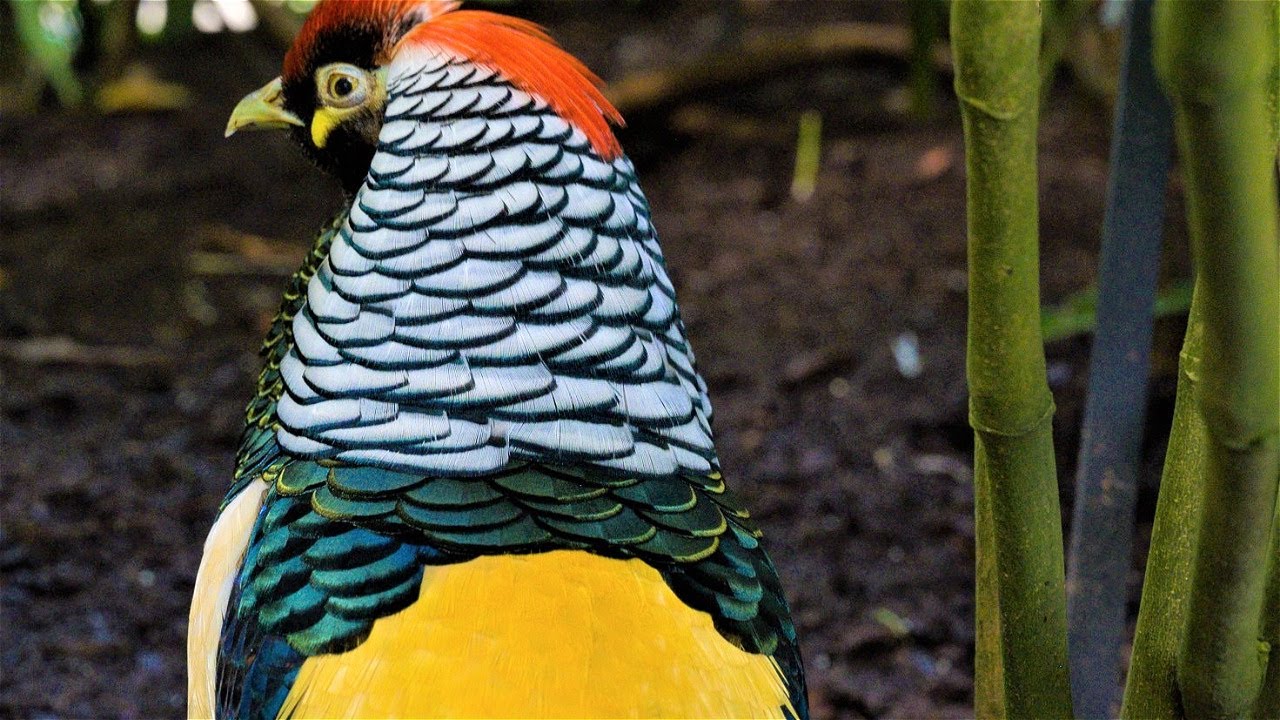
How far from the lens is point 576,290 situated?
1.47 meters

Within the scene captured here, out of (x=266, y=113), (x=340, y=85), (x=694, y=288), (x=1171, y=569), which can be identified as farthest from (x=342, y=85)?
(x=694, y=288)

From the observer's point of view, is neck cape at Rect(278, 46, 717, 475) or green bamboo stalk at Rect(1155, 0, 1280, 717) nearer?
green bamboo stalk at Rect(1155, 0, 1280, 717)

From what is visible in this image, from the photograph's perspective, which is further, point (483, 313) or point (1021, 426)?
point (483, 313)

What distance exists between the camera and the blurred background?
2.80 metres

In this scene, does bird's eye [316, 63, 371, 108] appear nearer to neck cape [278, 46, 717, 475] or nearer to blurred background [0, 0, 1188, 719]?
neck cape [278, 46, 717, 475]

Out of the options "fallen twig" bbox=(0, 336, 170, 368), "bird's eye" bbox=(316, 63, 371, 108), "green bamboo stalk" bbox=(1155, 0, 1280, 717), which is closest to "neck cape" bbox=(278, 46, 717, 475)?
"bird's eye" bbox=(316, 63, 371, 108)

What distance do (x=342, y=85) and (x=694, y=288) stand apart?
100 inches

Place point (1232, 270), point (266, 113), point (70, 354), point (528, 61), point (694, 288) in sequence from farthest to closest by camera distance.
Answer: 1. point (694, 288)
2. point (70, 354)
3. point (266, 113)
4. point (528, 61)
5. point (1232, 270)

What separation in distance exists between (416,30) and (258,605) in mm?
662

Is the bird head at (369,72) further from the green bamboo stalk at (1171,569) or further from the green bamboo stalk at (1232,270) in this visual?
the green bamboo stalk at (1232,270)

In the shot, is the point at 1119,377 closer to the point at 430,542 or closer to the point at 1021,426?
the point at 1021,426

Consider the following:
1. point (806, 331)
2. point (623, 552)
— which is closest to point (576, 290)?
point (623, 552)

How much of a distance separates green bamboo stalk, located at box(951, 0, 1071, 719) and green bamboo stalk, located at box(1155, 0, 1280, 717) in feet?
0.62

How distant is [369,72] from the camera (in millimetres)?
1646
